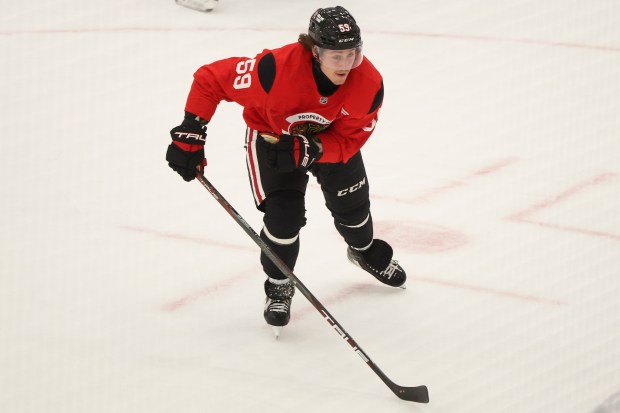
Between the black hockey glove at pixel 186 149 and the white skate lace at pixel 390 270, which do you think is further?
the white skate lace at pixel 390 270

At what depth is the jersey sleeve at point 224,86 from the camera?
2648 mm

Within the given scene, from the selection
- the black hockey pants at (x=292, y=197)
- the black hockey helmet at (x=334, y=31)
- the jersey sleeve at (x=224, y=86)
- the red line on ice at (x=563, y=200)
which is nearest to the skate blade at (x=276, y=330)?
the black hockey pants at (x=292, y=197)

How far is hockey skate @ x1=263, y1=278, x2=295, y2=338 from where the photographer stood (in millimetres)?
2836

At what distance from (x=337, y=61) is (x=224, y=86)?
37 centimetres

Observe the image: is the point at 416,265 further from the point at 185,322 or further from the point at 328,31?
the point at 328,31

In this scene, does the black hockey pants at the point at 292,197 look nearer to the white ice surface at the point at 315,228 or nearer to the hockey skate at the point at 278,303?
the hockey skate at the point at 278,303

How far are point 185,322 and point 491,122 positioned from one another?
7.06 ft

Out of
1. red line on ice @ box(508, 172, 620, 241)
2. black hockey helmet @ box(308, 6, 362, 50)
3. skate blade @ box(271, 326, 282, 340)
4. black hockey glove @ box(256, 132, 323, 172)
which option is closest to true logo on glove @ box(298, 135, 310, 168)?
black hockey glove @ box(256, 132, 323, 172)

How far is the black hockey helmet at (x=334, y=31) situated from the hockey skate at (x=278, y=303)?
0.79 metres

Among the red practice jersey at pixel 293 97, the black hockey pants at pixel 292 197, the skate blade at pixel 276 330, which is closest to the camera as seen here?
the red practice jersey at pixel 293 97

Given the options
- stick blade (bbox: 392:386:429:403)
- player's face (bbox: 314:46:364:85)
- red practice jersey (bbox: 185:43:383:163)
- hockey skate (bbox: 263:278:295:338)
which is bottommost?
stick blade (bbox: 392:386:429:403)

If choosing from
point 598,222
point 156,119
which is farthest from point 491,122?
point 156,119

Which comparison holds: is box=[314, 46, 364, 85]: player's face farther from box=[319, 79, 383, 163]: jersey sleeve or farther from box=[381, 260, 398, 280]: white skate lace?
box=[381, 260, 398, 280]: white skate lace

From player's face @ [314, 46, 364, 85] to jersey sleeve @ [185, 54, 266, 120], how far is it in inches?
8.2
